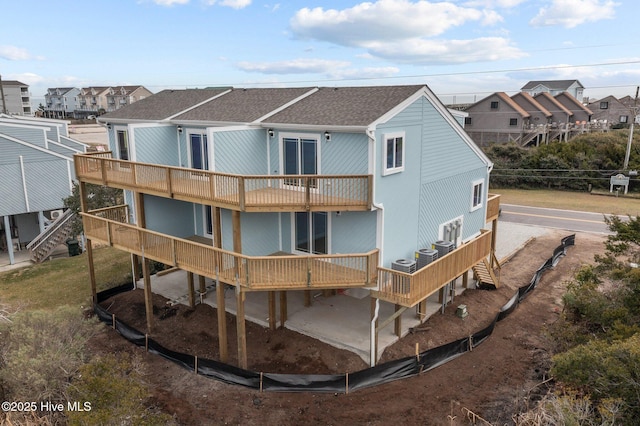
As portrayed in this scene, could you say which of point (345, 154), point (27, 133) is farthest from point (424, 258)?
point (27, 133)

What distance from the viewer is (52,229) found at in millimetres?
28375

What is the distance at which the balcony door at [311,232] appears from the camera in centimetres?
1548

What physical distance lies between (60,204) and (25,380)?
2089 centimetres

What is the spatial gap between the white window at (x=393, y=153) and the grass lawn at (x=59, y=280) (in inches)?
559

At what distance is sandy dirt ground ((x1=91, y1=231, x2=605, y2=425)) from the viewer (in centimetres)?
1238

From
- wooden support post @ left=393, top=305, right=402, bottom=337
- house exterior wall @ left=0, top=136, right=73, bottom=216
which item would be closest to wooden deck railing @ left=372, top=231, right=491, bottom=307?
wooden support post @ left=393, top=305, right=402, bottom=337

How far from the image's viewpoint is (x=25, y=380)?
36.6ft

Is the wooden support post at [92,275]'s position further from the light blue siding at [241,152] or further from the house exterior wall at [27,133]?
the house exterior wall at [27,133]

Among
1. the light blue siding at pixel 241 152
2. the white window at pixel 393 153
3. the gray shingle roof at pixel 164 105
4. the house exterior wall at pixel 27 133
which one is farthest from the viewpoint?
the house exterior wall at pixel 27 133

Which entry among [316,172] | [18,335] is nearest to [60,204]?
[18,335]

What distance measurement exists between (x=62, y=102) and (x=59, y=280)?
396 ft

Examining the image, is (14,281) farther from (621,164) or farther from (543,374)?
(621,164)

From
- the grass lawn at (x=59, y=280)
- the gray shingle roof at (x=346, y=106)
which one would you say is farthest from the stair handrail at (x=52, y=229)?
the gray shingle roof at (x=346, y=106)

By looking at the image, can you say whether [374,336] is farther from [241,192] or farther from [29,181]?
[29,181]
